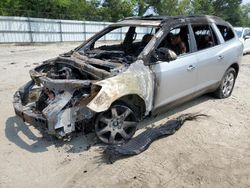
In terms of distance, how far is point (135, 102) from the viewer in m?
4.74

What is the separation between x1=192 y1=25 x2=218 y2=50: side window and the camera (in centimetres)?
581

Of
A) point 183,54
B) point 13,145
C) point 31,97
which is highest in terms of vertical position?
point 183,54

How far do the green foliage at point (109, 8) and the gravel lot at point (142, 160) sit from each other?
78.2 ft

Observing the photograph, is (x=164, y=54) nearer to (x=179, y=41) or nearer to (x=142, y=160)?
(x=179, y=41)

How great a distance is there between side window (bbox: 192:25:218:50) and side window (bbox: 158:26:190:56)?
22cm

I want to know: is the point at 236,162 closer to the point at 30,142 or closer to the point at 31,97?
the point at 30,142

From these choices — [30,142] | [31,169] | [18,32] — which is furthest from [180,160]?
[18,32]

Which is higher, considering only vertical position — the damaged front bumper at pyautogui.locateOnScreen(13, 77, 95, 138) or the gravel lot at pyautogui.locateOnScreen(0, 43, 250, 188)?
the damaged front bumper at pyautogui.locateOnScreen(13, 77, 95, 138)

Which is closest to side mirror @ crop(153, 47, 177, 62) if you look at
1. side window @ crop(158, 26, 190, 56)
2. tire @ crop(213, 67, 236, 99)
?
side window @ crop(158, 26, 190, 56)

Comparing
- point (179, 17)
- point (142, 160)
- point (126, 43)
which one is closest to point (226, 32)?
point (179, 17)

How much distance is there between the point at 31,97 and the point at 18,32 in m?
19.2

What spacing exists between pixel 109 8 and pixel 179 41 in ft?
120

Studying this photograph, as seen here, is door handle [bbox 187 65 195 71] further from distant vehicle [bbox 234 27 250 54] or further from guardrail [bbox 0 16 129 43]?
guardrail [bbox 0 16 129 43]

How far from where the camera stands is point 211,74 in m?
6.11
